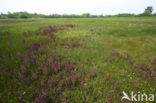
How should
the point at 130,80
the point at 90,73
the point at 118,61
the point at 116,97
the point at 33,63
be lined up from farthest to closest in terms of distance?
the point at 118,61
the point at 33,63
the point at 90,73
the point at 130,80
the point at 116,97

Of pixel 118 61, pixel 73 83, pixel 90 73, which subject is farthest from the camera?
pixel 118 61

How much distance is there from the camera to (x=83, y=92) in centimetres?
267

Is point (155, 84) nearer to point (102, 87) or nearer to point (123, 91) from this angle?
point (123, 91)

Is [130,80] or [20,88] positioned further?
[130,80]

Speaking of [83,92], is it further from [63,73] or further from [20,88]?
[20,88]

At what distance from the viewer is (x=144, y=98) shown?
257 centimetres

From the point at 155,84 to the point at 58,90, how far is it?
378 cm

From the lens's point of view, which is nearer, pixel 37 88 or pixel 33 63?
pixel 37 88

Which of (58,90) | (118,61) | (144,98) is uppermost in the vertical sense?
→ (118,61)

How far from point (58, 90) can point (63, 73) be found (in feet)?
2.89

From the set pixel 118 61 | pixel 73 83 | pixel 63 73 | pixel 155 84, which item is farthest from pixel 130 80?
pixel 63 73

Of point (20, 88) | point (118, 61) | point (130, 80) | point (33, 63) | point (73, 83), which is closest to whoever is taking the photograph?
Answer: point (20, 88)

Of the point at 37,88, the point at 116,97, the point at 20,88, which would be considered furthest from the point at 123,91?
the point at 20,88

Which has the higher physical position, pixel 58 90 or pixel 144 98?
pixel 58 90
